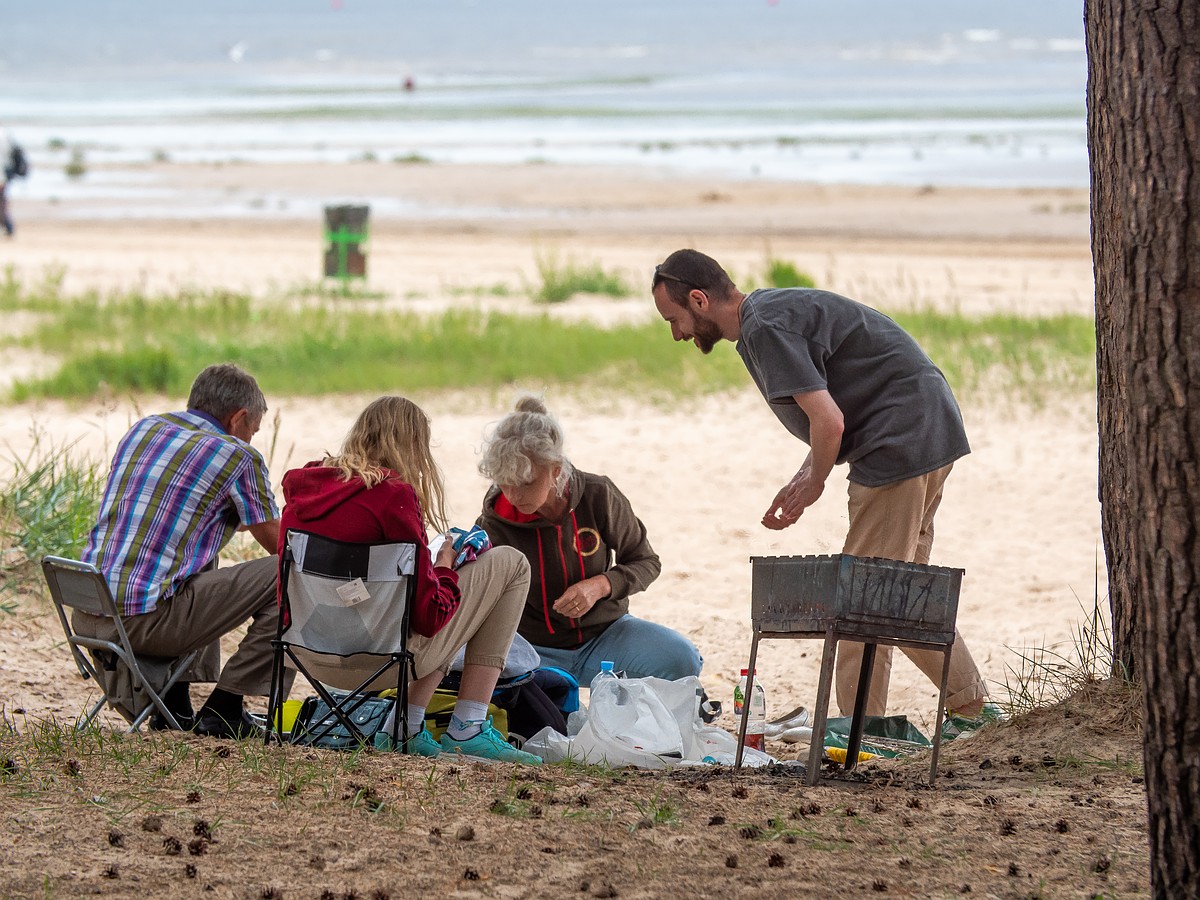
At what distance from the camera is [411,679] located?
13.9 feet

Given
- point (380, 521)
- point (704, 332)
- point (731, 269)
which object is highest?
point (731, 269)

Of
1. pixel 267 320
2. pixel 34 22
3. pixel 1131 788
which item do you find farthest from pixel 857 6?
pixel 1131 788

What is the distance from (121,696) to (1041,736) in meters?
2.71

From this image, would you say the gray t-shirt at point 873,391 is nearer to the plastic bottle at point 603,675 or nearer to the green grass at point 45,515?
the plastic bottle at point 603,675

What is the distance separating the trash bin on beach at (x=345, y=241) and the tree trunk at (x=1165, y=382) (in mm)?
13143

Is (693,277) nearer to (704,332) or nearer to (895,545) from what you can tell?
(704,332)

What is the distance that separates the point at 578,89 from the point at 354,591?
65.5 meters

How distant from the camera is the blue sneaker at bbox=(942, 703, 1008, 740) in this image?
15.4 ft

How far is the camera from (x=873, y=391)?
4.48m

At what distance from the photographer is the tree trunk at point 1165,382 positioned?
258 cm

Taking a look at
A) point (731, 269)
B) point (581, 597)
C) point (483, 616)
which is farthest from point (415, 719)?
point (731, 269)

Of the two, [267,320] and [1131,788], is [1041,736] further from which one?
[267,320]

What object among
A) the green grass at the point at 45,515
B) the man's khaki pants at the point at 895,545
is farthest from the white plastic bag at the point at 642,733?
the green grass at the point at 45,515

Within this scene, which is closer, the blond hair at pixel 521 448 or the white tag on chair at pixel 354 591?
the white tag on chair at pixel 354 591
